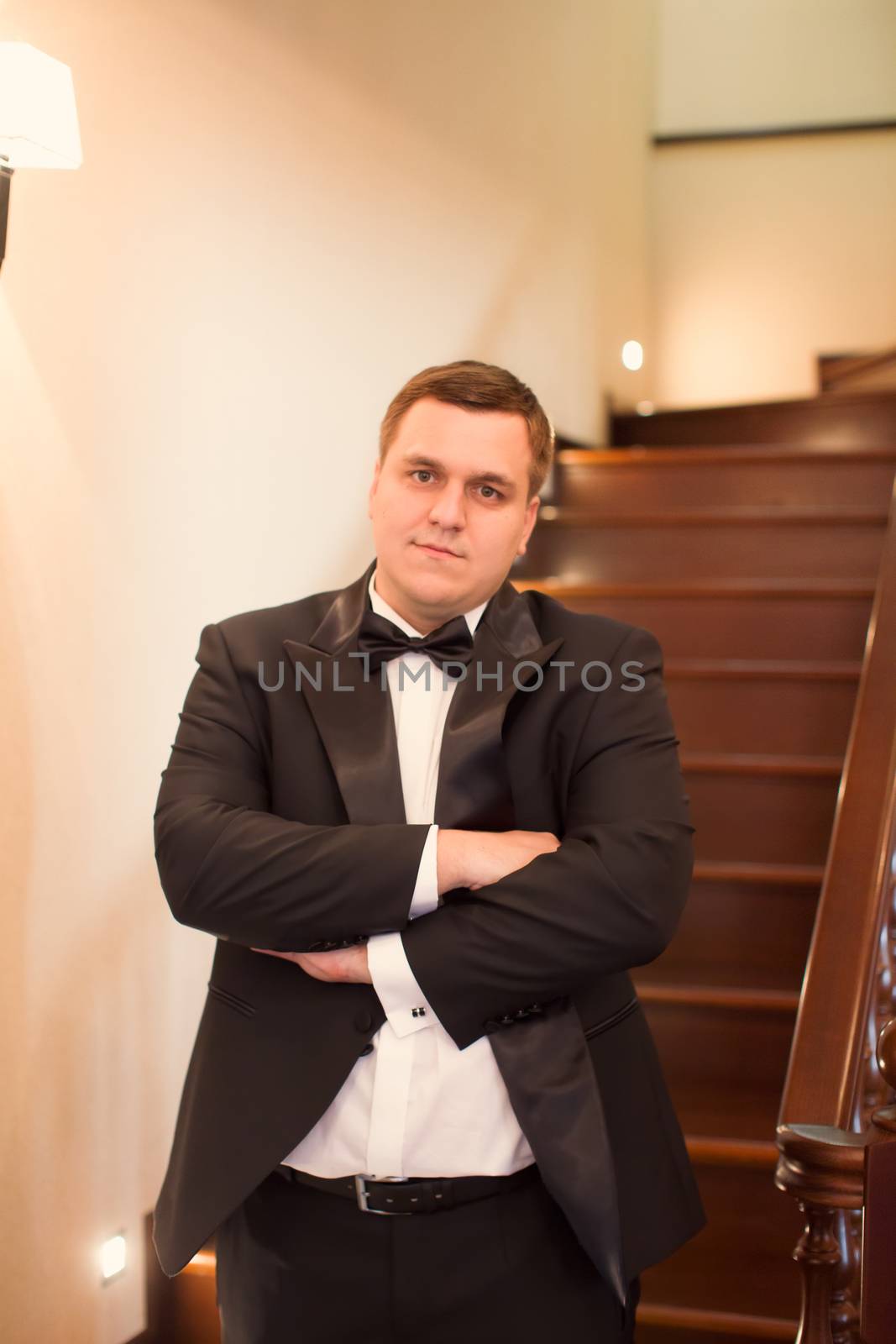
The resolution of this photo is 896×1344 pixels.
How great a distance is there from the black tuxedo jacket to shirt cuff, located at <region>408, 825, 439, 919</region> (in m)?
0.01

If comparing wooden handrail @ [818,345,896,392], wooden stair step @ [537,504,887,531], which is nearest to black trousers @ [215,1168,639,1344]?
wooden stair step @ [537,504,887,531]

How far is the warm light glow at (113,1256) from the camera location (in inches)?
85.0

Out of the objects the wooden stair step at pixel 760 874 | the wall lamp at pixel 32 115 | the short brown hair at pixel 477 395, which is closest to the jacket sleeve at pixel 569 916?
the short brown hair at pixel 477 395

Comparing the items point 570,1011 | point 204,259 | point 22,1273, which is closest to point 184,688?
point 204,259

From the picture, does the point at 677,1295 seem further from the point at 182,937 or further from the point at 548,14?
the point at 548,14

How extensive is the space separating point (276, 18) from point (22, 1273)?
2.37 metres

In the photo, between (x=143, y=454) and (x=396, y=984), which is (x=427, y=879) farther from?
(x=143, y=454)

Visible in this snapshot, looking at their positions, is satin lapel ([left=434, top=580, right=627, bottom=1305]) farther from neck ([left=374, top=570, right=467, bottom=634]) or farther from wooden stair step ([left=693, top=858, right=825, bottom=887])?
wooden stair step ([left=693, top=858, right=825, bottom=887])

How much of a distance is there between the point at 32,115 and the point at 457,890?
1.10 m

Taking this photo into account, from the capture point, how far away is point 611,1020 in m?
1.52

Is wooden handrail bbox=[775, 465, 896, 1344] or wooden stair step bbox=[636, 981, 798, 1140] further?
wooden stair step bbox=[636, 981, 798, 1140]

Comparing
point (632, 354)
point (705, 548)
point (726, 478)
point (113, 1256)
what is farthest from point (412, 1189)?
point (632, 354)

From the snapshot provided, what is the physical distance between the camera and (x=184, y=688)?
2.38 meters

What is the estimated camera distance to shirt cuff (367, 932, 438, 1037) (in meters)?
1.37
